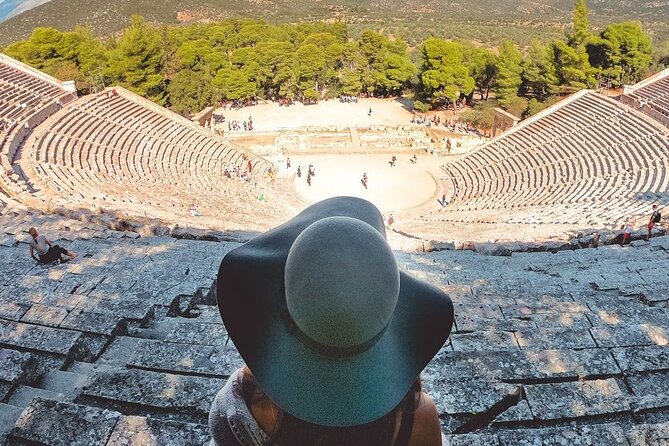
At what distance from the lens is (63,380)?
330cm

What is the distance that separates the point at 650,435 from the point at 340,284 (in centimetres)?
209

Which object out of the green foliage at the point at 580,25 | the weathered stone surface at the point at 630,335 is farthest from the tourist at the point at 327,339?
the green foliage at the point at 580,25

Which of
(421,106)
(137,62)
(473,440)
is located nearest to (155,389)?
(473,440)

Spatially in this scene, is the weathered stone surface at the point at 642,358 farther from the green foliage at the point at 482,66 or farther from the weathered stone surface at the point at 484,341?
the green foliage at the point at 482,66

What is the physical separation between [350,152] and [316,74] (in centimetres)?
1205

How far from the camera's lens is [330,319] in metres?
1.15

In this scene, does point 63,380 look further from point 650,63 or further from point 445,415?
point 650,63

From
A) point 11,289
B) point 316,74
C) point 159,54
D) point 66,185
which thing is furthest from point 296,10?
point 11,289

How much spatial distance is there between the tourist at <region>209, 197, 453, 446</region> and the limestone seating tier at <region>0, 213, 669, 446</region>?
700 millimetres

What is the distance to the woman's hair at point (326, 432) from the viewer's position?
135 cm

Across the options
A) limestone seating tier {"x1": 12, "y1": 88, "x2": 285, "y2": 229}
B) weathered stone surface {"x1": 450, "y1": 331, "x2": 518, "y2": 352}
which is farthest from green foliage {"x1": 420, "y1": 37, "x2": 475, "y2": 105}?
weathered stone surface {"x1": 450, "y1": 331, "x2": 518, "y2": 352}

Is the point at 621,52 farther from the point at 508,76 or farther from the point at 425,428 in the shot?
the point at 425,428

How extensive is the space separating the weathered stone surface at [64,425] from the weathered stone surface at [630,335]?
3.47 metres

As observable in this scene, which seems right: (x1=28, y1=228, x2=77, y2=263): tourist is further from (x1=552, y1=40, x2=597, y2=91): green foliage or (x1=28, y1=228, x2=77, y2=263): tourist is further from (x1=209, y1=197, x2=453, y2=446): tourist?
(x1=552, y1=40, x2=597, y2=91): green foliage
